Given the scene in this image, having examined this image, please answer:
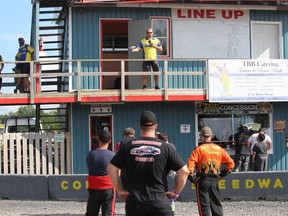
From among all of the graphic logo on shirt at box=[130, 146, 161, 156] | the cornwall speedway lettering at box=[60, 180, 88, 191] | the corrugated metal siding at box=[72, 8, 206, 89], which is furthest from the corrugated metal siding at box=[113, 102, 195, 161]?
the graphic logo on shirt at box=[130, 146, 161, 156]

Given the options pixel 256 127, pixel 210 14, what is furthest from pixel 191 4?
pixel 256 127

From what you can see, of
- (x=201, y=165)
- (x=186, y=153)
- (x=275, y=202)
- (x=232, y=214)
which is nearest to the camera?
(x=201, y=165)

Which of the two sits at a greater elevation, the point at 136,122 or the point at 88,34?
the point at 88,34

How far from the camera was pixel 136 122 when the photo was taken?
20438 millimetres

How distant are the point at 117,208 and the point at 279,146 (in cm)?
931

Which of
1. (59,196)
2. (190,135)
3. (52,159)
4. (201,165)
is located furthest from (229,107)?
(201,165)

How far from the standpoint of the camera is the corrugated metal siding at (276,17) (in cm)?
2148

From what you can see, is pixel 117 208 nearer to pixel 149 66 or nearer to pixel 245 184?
pixel 245 184

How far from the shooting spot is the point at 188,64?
2108cm

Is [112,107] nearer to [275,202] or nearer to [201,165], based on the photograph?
[275,202]

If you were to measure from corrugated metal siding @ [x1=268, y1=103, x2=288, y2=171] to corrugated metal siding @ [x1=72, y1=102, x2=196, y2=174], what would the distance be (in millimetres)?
2839

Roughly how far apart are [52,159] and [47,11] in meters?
5.39

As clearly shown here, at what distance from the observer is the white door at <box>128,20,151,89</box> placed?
2042 centimetres

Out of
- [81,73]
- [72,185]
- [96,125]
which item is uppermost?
[81,73]
